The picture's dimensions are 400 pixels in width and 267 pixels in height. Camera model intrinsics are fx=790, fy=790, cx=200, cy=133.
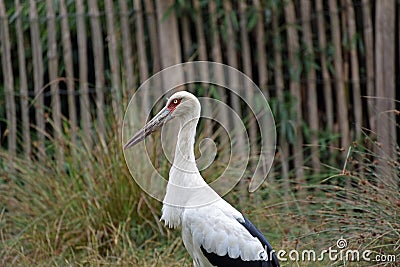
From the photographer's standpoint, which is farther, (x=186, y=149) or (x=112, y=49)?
(x=112, y=49)

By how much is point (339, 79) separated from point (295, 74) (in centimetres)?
31

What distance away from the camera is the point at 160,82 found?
552cm

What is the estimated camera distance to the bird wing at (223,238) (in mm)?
3430

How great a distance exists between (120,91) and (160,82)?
0.94 ft

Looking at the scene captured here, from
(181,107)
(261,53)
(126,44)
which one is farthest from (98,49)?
(181,107)

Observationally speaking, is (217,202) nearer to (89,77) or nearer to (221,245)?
Result: (221,245)

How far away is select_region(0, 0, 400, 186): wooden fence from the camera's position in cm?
547

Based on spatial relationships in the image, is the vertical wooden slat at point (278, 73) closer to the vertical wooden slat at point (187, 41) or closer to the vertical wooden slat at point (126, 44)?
the vertical wooden slat at point (187, 41)

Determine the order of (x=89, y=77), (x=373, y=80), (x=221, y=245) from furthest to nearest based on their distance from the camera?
(x=89, y=77) → (x=373, y=80) → (x=221, y=245)

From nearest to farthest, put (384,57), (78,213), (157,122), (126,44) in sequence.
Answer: (157,122)
(78,213)
(384,57)
(126,44)

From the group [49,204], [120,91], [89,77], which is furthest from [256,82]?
[49,204]

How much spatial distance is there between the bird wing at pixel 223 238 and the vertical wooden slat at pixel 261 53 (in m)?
A: 2.23

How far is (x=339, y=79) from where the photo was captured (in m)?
5.50

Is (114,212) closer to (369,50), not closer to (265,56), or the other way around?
(265,56)
